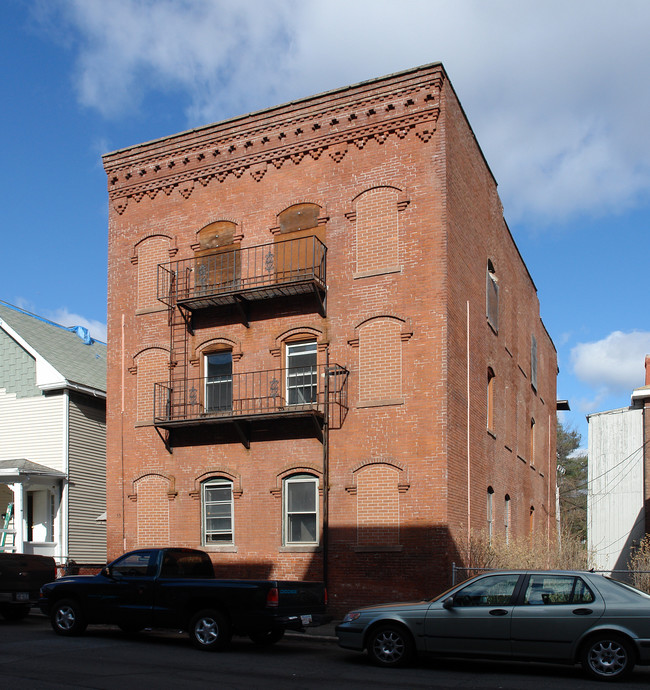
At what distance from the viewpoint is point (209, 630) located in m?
13.1

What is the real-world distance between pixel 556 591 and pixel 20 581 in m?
11.4

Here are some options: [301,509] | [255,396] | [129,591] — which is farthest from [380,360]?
[129,591]

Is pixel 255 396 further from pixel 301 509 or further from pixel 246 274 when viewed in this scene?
pixel 246 274

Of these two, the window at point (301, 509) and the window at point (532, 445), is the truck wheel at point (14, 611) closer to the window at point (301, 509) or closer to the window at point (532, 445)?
the window at point (301, 509)

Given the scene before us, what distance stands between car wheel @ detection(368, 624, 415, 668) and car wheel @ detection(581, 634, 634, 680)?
95.2 inches

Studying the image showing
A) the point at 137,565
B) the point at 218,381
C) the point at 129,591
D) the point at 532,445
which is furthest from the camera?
the point at 532,445

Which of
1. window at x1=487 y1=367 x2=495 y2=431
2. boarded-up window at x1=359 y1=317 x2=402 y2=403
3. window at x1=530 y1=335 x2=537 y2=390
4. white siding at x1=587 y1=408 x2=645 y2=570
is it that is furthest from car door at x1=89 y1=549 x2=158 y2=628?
white siding at x1=587 y1=408 x2=645 y2=570

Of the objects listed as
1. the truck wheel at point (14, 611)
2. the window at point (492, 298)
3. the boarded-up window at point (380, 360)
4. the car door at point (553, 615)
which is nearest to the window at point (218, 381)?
the boarded-up window at point (380, 360)

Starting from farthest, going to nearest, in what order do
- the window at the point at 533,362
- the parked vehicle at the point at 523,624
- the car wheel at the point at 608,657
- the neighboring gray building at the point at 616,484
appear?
the neighboring gray building at the point at 616,484 < the window at the point at 533,362 < the parked vehicle at the point at 523,624 < the car wheel at the point at 608,657

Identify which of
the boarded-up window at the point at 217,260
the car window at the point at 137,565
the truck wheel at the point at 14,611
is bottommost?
the truck wheel at the point at 14,611

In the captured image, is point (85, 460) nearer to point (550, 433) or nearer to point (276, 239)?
point (276, 239)

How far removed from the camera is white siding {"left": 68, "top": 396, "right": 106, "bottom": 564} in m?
24.2

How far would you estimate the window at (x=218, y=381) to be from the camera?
20641 mm

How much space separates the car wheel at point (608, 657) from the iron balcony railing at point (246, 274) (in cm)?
1044
